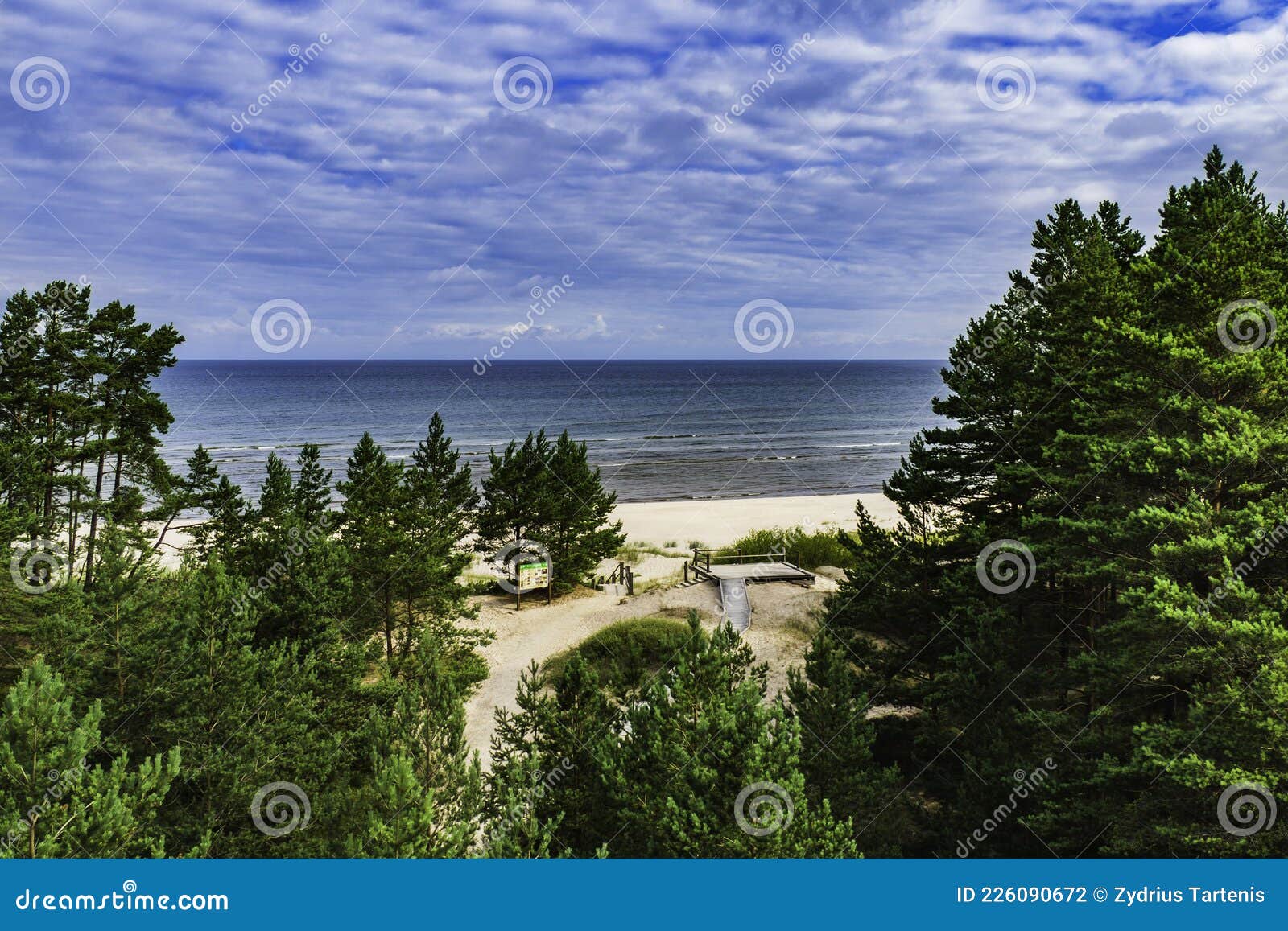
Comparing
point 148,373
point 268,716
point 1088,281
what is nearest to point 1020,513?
point 1088,281

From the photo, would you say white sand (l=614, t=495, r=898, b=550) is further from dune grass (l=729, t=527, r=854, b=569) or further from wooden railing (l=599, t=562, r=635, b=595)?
dune grass (l=729, t=527, r=854, b=569)

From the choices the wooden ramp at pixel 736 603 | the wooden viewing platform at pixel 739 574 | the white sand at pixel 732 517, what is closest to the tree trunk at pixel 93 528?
the wooden ramp at pixel 736 603

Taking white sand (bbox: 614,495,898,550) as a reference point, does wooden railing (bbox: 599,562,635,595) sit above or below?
below

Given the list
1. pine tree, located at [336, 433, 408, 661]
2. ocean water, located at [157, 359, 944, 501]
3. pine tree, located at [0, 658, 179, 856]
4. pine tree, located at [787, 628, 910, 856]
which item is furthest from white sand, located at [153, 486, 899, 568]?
pine tree, located at [0, 658, 179, 856]

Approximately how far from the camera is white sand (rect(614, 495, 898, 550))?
46594mm

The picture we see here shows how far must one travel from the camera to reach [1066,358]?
1634 cm

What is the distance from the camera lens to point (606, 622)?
28781 mm

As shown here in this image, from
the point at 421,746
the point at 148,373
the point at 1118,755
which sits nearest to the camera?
the point at 421,746

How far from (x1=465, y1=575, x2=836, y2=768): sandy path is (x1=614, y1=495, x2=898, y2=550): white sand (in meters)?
12.3

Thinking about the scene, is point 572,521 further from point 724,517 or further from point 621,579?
point 724,517

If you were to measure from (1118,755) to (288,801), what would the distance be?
15.0 m

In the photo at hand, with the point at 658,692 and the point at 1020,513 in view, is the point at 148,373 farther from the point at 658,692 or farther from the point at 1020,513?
the point at 1020,513

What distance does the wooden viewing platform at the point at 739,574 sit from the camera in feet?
92.0

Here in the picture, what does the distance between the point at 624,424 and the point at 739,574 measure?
235 feet
